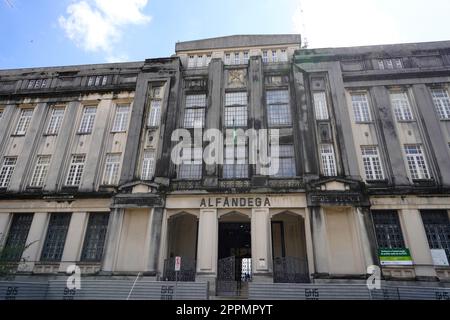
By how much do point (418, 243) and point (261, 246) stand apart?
968 centimetres

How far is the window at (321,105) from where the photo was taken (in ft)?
68.4

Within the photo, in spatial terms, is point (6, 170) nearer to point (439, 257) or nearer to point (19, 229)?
point (19, 229)

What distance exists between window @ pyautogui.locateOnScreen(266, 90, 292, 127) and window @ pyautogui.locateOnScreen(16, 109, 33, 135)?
20.9 m

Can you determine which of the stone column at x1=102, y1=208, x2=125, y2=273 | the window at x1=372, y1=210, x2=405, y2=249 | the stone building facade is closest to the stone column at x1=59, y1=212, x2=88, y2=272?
the stone building facade

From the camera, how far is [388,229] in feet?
58.5

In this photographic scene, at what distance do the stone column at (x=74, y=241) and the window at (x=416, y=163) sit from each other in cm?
2346

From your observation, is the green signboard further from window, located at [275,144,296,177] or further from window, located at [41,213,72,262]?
window, located at [41,213,72,262]

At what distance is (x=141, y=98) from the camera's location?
22625 millimetres

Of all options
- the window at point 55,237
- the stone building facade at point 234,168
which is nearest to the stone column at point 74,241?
the stone building facade at point 234,168
